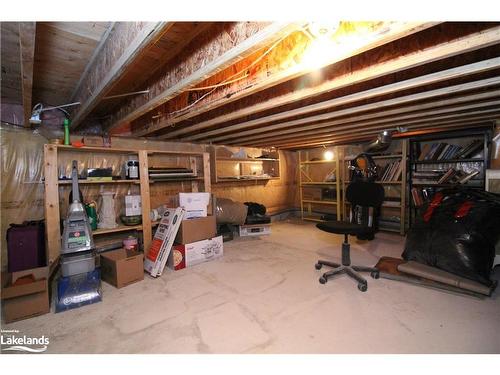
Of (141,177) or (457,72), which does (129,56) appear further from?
(457,72)

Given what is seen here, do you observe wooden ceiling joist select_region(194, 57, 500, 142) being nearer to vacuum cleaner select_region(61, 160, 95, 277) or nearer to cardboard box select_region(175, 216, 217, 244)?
cardboard box select_region(175, 216, 217, 244)

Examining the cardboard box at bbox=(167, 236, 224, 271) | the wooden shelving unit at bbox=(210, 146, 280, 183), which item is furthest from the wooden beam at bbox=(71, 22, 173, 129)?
the wooden shelving unit at bbox=(210, 146, 280, 183)

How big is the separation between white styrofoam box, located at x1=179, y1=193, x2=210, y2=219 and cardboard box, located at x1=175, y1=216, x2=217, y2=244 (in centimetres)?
10

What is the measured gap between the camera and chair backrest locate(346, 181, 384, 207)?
253 cm

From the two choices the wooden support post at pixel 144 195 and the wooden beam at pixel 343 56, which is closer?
the wooden beam at pixel 343 56

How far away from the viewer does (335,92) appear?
2.04m

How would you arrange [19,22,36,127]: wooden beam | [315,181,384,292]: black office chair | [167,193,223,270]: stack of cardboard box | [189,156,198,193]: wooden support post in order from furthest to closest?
[189,156,198,193]: wooden support post
[167,193,223,270]: stack of cardboard box
[315,181,384,292]: black office chair
[19,22,36,127]: wooden beam

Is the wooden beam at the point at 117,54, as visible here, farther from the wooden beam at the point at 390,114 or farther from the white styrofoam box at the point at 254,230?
the white styrofoam box at the point at 254,230

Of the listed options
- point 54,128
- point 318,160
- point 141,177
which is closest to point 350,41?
point 141,177

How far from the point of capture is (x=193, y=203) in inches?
111

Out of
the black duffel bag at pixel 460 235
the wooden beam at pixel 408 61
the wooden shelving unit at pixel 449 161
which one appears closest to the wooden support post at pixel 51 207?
the wooden beam at pixel 408 61

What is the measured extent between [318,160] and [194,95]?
353cm

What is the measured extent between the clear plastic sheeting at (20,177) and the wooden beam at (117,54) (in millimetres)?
1280

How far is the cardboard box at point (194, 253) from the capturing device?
8.39ft
